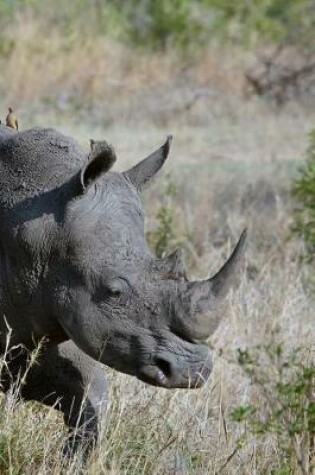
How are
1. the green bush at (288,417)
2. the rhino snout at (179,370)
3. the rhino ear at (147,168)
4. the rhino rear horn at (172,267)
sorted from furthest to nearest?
the rhino ear at (147,168)
the rhino rear horn at (172,267)
the rhino snout at (179,370)
the green bush at (288,417)

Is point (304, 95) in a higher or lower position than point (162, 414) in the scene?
higher

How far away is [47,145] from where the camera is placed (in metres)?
5.45

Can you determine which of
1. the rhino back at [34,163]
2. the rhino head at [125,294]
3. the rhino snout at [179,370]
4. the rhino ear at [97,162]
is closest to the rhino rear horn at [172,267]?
the rhino head at [125,294]

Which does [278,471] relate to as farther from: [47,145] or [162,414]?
[47,145]

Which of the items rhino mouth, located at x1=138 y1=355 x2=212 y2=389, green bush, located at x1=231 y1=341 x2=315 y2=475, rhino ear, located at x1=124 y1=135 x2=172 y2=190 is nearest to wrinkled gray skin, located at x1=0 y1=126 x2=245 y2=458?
rhino mouth, located at x1=138 y1=355 x2=212 y2=389

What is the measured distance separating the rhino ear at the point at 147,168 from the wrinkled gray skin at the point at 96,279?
0.11 meters

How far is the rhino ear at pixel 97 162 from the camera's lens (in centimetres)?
507

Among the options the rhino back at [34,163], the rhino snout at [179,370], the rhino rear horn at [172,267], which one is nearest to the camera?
the rhino snout at [179,370]

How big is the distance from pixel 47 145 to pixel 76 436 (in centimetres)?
118

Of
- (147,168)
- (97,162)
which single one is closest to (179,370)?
(97,162)

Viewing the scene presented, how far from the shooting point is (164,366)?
5.03 metres

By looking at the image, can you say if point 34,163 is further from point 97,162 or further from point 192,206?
point 192,206

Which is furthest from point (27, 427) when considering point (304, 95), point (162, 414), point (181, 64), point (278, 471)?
point (181, 64)

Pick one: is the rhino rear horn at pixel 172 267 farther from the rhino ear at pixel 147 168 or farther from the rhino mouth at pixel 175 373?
the rhino ear at pixel 147 168
